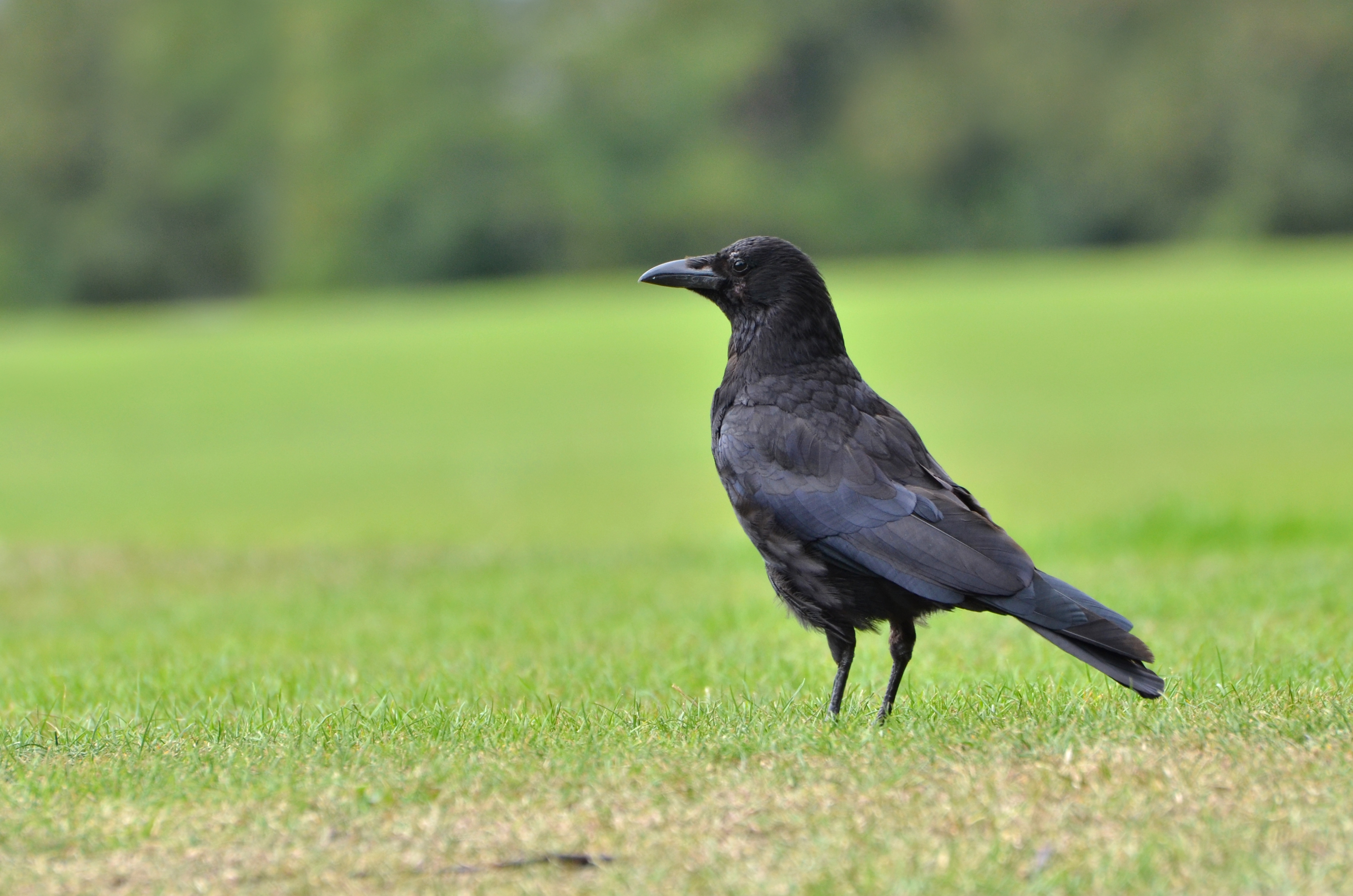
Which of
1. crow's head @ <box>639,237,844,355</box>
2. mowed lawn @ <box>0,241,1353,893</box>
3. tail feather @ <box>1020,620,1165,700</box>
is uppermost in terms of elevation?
crow's head @ <box>639,237,844,355</box>

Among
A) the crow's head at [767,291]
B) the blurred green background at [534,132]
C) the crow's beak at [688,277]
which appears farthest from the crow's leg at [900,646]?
the blurred green background at [534,132]

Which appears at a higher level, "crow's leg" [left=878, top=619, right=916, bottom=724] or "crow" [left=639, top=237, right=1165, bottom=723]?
"crow" [left=639, top=237, right=1165, bottom=723]

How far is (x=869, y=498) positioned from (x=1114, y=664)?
0.90m

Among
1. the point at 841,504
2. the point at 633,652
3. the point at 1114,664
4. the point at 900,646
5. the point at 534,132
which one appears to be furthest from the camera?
the point at 534,132

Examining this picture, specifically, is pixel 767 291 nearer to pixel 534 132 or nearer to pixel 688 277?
pixel 688 277

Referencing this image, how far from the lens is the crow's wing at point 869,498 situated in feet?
14.7

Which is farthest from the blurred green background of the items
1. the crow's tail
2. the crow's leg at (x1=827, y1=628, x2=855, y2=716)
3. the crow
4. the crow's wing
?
the crow's tail

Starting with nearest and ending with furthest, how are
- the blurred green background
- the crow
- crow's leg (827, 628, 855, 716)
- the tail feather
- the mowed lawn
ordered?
the mowed lawn → the tail feather → the crow → crow's leg (827, 628, 855, 716) → the blurred green background

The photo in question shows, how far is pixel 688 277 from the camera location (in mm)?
5586

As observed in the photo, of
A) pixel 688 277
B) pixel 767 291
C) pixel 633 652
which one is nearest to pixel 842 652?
pixel 767 291

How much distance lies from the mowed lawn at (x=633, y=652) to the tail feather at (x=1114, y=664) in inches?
5.1

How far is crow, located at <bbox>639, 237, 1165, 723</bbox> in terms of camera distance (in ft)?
14.5

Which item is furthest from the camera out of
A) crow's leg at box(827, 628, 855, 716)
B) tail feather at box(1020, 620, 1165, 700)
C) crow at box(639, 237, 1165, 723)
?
crow's leg at box(827, 628, 855, 716)

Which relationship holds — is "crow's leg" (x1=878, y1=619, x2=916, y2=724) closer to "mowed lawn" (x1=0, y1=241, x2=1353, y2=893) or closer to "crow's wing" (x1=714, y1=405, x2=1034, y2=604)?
"mowed lawn" (x1=0, y1=241, x2=1353, y2=893)
